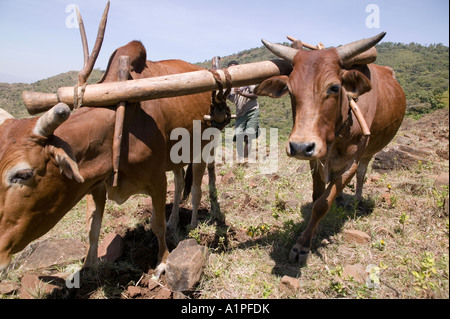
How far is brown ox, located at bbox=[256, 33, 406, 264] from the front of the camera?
2.62 m

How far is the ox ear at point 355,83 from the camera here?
2.74 metres

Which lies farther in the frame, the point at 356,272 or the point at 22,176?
the point at 356,272

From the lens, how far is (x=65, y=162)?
7.50 ft

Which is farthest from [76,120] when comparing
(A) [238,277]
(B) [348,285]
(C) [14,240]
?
(B) [348,285]

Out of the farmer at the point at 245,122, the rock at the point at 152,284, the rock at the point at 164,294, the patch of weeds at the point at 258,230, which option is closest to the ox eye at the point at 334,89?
the patch of weeds at the point at 258,230

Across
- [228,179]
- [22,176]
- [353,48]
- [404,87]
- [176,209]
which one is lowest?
[176,209]

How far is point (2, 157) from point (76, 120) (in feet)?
1.95

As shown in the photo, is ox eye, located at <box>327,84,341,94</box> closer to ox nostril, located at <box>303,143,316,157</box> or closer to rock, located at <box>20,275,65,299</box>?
ox nostril, located at <box>303,143,316,157</box>

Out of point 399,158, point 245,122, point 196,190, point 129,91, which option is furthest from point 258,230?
point 245,122

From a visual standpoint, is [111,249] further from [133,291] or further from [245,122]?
[245,122]

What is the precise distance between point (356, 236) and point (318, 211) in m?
0.64

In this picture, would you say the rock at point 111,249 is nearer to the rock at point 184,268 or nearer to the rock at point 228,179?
the rock at point 184,268

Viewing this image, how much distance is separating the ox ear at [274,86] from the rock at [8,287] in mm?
2984
